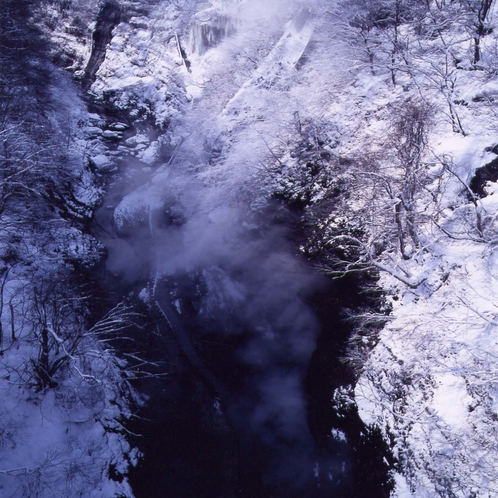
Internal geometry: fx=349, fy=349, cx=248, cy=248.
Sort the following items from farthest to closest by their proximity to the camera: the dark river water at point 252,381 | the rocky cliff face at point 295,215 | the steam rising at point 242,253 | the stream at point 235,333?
1. the steam rising at point 242,253
2. the stream at point 235,333
3. the dark river water at point 252,381
4. the rocky cliff face at point 295,215

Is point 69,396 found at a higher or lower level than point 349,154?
lower

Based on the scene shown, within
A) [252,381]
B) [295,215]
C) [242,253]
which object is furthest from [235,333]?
[295,215]

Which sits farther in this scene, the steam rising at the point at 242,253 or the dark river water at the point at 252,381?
the steam rising at the point at 242,253

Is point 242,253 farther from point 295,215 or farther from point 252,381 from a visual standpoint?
point 252,381

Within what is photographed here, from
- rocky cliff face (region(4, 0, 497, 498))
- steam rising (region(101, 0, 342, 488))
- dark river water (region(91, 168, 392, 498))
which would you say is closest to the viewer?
rocky cliff face (region(4, 0, 497, 498))

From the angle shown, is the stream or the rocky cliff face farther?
the stream

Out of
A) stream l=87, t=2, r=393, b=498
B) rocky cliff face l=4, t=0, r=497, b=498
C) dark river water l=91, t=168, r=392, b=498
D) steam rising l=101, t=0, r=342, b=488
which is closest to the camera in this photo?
rocky cliff face l=4, t=0, r=497, b=498

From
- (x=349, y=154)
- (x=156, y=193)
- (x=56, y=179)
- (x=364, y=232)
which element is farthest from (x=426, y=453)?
(x=56, y=179)

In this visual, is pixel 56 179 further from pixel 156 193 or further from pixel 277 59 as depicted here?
pixel 277 59

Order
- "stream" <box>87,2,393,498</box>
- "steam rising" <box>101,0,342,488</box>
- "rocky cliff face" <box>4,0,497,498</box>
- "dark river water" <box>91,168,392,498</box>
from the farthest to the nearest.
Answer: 1. "steam rising" <box>101,0,342,488</box>
2. "stream" <box>87,2,393,498</box>
3. "dark river water" <box>91,168,392,498</box>
4. "rocky cliff face" <box>4,0,497,498</box>

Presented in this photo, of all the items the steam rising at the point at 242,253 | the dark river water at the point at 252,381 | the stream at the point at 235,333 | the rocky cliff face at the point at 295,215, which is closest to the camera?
the rocky cliff face at the point at 295,215

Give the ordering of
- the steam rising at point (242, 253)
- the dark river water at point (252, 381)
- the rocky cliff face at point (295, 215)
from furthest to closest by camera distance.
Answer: the steam rising at point (242, 253) → the dark river water at point (252, 381) → the rocky cliff face at point (295, 215)
